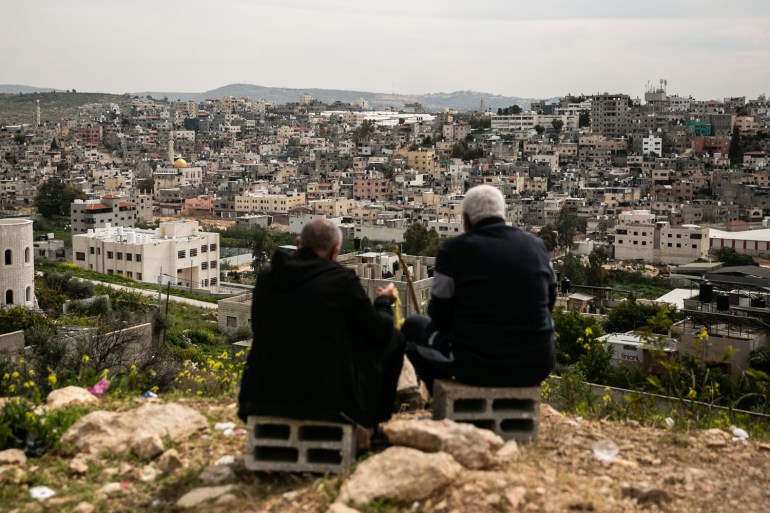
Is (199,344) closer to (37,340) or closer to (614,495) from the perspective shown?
(37,340)

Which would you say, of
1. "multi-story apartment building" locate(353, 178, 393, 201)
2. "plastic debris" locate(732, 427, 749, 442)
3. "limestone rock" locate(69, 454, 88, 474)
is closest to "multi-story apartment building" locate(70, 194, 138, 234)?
"multi-story apartment building" locate(353, 178, 393, 201)

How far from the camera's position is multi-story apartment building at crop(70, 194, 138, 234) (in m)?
37.0

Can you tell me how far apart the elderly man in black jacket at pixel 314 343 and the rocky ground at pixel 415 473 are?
0.16m

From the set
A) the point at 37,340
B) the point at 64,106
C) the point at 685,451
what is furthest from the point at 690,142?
the point at 64,106

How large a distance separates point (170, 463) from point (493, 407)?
3.02ft

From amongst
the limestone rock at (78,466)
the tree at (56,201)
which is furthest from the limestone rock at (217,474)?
the tree at (56,201)

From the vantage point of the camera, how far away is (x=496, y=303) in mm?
2635

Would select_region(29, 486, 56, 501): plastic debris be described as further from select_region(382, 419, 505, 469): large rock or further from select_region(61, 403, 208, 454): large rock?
select_region(382, 419, 505, 469): large rock

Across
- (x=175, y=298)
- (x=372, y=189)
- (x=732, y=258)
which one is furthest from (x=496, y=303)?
(x=372, y=189)

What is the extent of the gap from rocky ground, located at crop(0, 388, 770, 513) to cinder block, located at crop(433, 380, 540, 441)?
0.27 feet

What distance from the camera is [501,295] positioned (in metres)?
2.63

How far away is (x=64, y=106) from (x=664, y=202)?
3427 inches

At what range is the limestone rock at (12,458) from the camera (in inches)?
109

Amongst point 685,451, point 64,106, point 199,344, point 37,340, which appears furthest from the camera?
point 64,106
